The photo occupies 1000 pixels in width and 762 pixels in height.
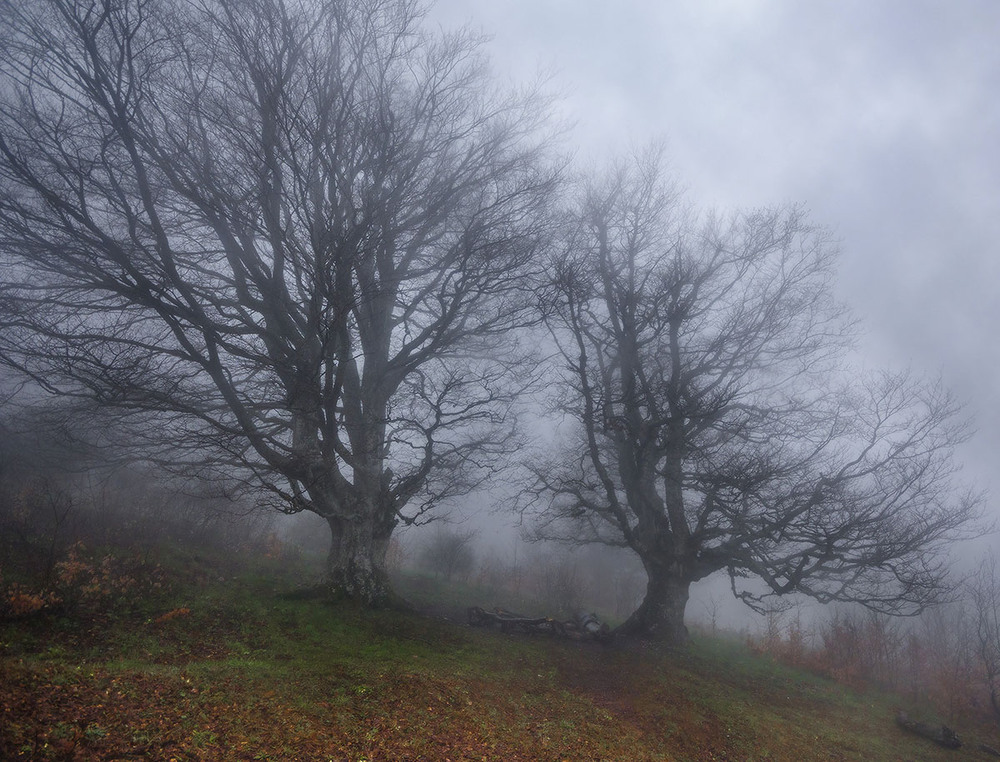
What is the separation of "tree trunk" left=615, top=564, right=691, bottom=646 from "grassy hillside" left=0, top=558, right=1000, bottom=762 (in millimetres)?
636

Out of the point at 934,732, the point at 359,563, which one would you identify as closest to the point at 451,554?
the point at 359,563

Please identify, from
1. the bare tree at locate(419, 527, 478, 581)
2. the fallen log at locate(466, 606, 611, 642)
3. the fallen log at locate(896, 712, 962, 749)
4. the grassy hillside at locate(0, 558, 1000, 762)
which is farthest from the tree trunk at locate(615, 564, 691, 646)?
the bare tree at locate(419, 527, 478, 581)

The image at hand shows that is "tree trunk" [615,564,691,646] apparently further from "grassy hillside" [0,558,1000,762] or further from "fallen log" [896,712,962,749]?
"fallen log" [896,712,962,749]

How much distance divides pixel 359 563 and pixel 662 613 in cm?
595

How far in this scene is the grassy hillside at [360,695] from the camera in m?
4.62

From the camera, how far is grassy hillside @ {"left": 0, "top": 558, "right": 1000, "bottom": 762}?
15.1 ft

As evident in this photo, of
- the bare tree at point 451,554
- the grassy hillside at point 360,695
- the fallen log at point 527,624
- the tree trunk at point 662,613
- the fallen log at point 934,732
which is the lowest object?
the grassy hillside at point 360,695

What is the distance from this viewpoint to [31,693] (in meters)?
4.52

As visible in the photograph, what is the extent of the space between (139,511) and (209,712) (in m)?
10.5

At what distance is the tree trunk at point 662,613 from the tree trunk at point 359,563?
4.77 metres

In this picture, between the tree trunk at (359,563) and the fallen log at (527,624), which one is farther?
the fallen log at (527,624)

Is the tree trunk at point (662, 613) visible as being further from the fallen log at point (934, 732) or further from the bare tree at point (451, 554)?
the bare tree at point (451, 554)

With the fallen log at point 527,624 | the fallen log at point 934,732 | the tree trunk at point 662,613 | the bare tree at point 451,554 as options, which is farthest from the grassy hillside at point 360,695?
→ the bare tree at point 451,554

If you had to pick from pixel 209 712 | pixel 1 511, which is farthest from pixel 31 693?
pixel 1 511
